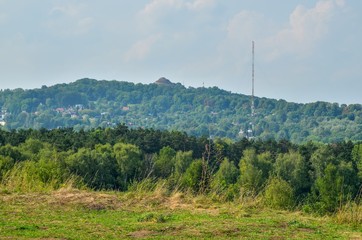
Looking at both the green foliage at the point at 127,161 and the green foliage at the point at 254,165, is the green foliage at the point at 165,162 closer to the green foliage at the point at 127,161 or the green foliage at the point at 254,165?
the green foliage at the point at 127,161

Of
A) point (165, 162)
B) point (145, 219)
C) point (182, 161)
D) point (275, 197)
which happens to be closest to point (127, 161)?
point (165, 162)

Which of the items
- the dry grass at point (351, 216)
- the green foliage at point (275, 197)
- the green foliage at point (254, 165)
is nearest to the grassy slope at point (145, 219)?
Answer: the dry grass at point (351, 216)

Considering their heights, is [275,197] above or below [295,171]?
above

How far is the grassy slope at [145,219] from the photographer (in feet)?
41.1

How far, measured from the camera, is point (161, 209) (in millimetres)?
15234

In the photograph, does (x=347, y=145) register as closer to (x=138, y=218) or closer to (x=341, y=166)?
(x=341, y=166)

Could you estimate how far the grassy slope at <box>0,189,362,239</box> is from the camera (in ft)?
41.1

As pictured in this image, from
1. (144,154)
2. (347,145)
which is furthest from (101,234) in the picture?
(347,145)

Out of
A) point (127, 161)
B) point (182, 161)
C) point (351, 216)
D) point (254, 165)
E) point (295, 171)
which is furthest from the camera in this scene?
point (254, 165)

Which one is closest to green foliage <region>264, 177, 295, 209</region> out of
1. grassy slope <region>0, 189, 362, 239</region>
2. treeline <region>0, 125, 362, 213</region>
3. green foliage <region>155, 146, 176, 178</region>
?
treeline <region>0, 125, 362, 213</region>

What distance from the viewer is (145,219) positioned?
1381cm

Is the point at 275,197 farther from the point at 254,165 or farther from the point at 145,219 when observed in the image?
the point at 254,165

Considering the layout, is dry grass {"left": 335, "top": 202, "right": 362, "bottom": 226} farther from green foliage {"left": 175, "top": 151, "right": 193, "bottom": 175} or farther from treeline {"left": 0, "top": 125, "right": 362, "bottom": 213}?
green foliage {"left": 175, "top": 151, "right": 193, "bottom": 175}

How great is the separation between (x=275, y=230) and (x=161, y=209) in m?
2.94
